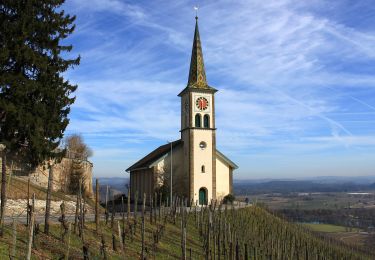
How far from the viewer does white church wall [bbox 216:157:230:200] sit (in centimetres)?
4978

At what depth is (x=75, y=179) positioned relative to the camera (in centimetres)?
4328

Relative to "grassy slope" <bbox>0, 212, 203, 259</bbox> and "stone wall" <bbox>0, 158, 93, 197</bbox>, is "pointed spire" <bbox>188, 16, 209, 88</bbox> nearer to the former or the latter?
"stone wall" <bbox>0, 158, 93, 197</bbox>

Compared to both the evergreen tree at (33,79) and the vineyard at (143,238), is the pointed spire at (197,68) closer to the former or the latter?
the vineyard at (143,238)

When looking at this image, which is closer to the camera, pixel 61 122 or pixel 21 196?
pixel 61 122

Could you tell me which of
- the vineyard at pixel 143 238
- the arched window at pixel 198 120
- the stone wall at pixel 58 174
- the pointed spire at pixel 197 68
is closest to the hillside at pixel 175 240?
the vineyard at pixel 143 238

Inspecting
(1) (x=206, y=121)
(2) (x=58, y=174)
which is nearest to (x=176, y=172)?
(1) (x=206, y=121)

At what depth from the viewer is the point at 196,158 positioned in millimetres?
47156

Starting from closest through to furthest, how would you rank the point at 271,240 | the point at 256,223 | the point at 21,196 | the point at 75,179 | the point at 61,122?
the point at 61,122, the point at 21,196, the point at 271,240, the point at 256,223, the point at 75,179

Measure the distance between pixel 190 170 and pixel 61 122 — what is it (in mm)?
23457

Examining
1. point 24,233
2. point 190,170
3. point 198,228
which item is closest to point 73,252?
point 24,233

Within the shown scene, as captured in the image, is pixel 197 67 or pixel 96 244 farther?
pixel 197 67

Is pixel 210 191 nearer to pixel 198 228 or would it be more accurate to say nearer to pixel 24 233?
pixel 198 228

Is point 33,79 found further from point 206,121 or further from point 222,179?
point 222,179

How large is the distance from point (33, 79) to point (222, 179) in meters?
31.2
